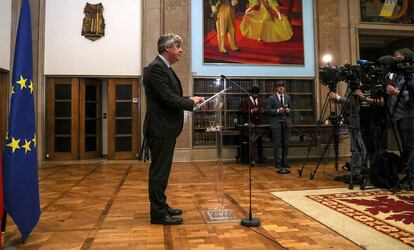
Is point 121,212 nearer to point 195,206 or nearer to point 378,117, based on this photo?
point 195,206

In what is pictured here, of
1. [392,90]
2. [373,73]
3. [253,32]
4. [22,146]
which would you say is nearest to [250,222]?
[22,146]

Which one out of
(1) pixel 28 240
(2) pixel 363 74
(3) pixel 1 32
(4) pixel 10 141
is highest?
(3) pixel 1 32

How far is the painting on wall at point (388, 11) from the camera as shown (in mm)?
7500

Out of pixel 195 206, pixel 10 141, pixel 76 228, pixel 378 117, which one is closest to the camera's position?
pixel 10 141

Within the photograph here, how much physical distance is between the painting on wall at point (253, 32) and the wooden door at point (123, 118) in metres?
1.72

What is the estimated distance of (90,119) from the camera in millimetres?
7156

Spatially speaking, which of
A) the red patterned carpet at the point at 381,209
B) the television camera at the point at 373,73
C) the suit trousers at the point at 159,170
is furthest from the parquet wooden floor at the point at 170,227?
the television camera at the point at 373,73

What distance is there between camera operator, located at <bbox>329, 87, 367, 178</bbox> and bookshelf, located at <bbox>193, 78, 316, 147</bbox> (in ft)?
7.82

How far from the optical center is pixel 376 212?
9.01ft

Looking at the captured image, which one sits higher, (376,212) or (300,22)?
(300,22)

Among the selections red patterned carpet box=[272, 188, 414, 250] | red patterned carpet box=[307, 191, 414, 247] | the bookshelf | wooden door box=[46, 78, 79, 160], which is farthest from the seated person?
wooden door box=[46, 78, 79, 160]

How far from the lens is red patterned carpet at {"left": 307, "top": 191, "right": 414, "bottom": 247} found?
7.55 ft

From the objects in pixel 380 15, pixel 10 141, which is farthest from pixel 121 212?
pixel 380 15

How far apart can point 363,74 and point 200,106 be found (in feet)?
7.50
